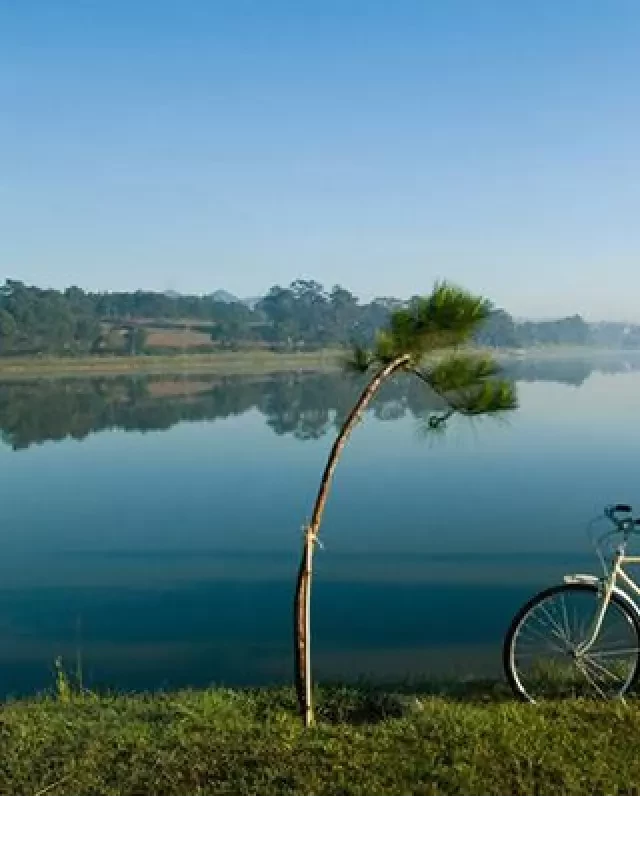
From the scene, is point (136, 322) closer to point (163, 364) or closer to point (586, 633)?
point (163, 364)

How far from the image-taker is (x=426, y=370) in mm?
2945

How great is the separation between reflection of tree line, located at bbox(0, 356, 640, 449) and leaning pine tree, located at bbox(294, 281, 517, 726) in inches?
394

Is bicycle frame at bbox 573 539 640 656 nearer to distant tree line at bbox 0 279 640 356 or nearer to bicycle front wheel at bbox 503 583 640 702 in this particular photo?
bicycle front wheel at bbox 503 583 640 702

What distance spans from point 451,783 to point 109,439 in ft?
56.2

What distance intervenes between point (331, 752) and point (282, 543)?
254 inches

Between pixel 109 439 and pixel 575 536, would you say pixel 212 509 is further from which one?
pixel 109 439

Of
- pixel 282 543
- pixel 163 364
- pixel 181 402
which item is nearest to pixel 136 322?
pixel 163 364

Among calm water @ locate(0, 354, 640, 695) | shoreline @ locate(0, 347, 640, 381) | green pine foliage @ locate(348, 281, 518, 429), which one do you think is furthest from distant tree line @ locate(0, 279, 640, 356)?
green pine foliage @ locate(348, 281, 518, 429)

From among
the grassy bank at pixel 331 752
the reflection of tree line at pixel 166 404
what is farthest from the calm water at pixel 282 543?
the reflection of tree line at pixel 166 404

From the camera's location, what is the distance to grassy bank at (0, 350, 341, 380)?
3812 centimetres

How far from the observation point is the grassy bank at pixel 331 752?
7.07 feet

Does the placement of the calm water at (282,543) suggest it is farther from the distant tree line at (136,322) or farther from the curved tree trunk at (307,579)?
the distant tree line at (136,322)

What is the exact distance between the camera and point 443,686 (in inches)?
134

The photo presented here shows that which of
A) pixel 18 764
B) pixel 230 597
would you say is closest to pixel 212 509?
pixel 230 597
